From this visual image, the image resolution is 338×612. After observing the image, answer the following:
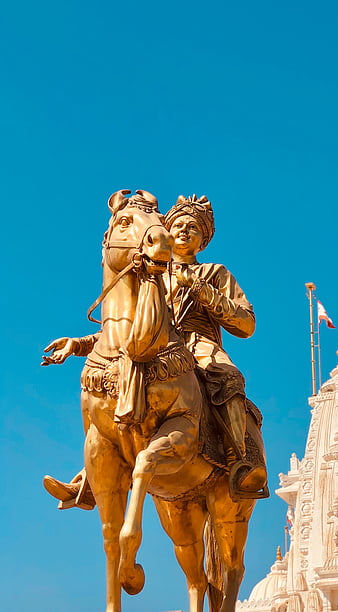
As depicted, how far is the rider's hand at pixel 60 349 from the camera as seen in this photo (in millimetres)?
11484

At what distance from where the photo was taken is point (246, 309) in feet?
39.8

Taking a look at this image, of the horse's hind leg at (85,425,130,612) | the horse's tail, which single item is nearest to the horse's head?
the horse's hind leg at (85,425,130,612)

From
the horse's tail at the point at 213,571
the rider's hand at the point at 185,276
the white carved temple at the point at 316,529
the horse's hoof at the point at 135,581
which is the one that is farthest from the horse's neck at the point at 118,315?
the white carved temple at the point at 316,529

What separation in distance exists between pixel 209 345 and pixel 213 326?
35cm

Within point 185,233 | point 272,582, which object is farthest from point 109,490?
point 272,582

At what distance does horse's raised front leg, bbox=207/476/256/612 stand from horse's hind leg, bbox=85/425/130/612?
1.10 meters

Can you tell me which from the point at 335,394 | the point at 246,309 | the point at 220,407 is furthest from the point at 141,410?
the point at 335,394

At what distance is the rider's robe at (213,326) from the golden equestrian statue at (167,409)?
1cm

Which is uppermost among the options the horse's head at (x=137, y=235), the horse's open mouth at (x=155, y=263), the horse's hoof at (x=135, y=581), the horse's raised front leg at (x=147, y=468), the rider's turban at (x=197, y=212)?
the rider's turban at (x=197, y=212)

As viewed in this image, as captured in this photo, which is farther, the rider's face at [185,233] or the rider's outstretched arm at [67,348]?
the rider's face at [185,233]

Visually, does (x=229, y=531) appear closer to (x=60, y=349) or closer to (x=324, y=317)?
(x=60, y=349)

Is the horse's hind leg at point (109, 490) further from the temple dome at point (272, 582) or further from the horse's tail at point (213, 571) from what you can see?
the temple dome at point (272, 582)

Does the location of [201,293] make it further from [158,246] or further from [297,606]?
[297,606]

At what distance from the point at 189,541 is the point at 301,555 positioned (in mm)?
51554
